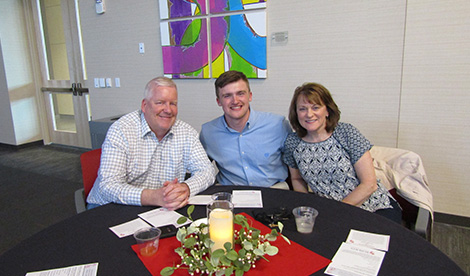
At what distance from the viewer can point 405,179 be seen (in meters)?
1.76

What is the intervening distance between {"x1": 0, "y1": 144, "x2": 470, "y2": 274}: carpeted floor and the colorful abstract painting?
1.83 metres

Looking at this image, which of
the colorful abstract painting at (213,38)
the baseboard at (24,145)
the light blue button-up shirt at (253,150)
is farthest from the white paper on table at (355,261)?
the baseboard at (24,145)

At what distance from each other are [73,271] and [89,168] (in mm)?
897

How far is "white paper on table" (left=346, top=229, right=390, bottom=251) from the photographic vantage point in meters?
1.05

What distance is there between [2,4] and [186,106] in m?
3.82

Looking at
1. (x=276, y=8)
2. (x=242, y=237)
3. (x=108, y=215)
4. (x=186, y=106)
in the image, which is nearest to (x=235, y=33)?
(x=276, y=8)

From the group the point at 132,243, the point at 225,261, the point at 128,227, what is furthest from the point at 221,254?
the point at 128,227

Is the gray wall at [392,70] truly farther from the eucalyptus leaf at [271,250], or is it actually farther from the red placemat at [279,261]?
the eucalyptus leaf at [271,250]

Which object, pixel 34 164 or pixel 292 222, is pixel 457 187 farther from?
pixel 34 164

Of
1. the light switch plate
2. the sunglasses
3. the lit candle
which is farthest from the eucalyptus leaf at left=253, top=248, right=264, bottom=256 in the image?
the light switch plate

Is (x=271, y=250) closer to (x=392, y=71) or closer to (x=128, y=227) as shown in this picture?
(x=128, y=227)

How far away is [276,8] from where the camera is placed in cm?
297

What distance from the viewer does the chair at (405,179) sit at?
1661 mm

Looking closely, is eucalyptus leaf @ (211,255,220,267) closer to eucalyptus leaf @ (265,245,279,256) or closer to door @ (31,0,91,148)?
eucalyptus leaf @ (265,245,279,256)
